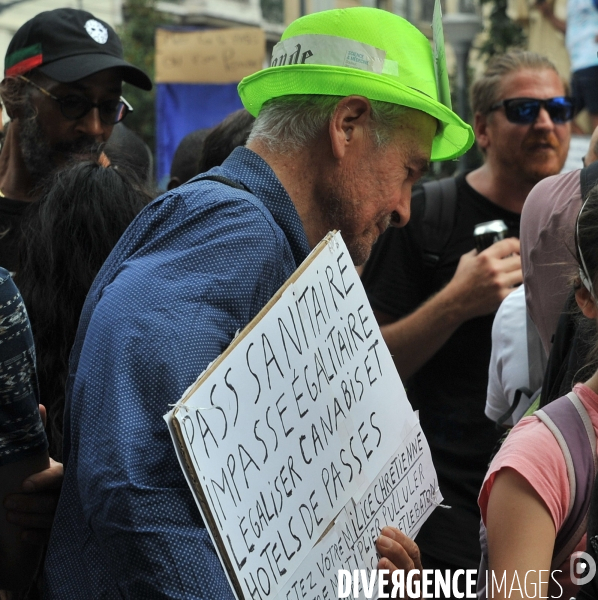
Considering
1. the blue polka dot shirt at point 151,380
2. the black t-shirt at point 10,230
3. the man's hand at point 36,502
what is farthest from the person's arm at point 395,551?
the black t-shirt at point 10,230

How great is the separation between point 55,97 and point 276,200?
1871 mm

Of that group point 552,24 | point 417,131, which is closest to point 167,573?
point 417,131

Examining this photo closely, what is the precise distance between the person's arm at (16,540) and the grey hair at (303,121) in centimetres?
74

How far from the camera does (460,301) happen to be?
355 centimetres

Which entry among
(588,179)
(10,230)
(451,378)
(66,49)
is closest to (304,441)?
(588,179)

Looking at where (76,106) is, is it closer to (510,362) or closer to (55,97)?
(55,97)

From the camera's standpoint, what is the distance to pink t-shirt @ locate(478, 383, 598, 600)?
1.93 meters

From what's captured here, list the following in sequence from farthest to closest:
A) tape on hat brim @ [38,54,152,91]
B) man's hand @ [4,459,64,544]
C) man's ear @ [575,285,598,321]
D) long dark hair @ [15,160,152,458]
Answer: tape on hat brim @ [38,54,152,91] < long dark hair @ [15,160,152,458] < man's ear @ [575,285,598,321] < man's hand @ [4,459,64,544]

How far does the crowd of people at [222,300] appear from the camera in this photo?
154cm

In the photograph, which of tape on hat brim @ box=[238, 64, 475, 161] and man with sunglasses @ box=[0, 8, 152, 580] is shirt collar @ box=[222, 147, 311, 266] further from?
man with sunglasses @ box=[0, 8, 152, 580]

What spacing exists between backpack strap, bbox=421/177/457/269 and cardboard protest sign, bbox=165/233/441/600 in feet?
5.29

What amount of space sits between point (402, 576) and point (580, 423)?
0.45m

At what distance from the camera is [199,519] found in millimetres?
1544

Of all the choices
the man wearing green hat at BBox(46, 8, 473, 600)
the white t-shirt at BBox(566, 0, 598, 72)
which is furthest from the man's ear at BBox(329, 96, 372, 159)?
the white t-shirt at BBox(566, 0, 598, 72)
